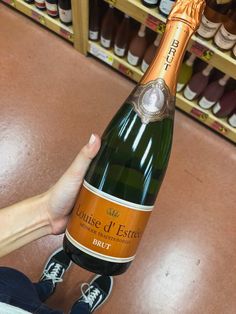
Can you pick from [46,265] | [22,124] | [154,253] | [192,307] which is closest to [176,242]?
[154,253]

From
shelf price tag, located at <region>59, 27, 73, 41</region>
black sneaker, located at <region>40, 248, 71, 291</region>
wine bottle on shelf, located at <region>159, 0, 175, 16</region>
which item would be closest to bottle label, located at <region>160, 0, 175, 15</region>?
wine bottle on shelf, located at <region>159, 0, 175, 16</region>

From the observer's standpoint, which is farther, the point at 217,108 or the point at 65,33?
Result: the point at 65,33

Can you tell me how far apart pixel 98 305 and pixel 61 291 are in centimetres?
14

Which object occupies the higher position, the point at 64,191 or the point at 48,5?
the point at 48,5

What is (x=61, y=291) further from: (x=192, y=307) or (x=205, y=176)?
(x=205, y=176)

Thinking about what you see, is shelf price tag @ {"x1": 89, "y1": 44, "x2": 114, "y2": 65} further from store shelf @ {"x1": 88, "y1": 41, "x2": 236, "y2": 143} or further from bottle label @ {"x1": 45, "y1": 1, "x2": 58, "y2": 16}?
bottle label @ {"x1": 45, "y1": 1, "x2": 58, "y2": 16}

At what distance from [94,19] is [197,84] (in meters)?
0.50

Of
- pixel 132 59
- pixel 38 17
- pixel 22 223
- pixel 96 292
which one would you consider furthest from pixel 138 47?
pixel 96 292

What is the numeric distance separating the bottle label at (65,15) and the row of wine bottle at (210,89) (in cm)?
53

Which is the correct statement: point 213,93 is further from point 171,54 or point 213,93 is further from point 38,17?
point 38,17

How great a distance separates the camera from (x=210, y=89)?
3.98ft

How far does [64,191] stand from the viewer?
754mm

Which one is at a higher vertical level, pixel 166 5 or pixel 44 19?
pixel 166 5

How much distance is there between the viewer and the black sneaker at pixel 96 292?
105 cm
